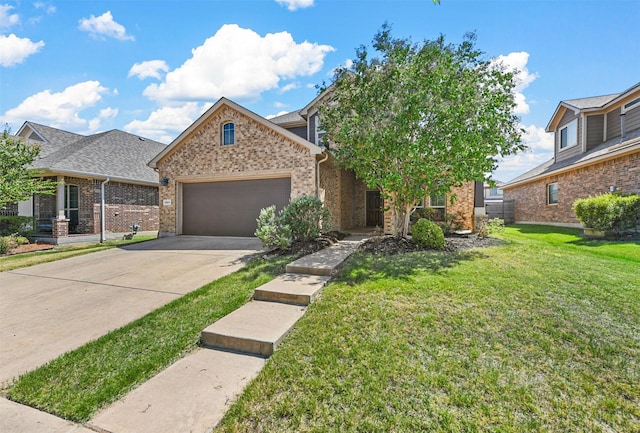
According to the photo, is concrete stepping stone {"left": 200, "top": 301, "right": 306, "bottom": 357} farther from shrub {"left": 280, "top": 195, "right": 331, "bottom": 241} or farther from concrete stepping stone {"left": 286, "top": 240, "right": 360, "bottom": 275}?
shrub {"left": 280, "top": 195, "right": 331, "bottom": 241}

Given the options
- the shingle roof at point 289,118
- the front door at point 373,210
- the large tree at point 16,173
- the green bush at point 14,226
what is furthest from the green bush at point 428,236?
the green bush at point 14,226

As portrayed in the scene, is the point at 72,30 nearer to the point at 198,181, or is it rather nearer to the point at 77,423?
the point at 198,181

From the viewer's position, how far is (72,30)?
7781 millimetres

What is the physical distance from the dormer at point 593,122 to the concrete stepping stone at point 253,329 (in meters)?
15.6

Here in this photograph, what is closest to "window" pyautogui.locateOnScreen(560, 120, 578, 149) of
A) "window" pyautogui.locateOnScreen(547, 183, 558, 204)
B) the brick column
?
"window" pyautogui.locateOnScreen(547, 183, 558, 204)

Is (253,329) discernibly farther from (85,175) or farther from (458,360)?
(85,175)

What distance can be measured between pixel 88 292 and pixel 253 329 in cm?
395

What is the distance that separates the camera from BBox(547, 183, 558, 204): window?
1519 cm

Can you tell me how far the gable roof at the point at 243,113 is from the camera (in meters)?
9.91

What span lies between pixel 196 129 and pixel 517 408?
12480 millimetres

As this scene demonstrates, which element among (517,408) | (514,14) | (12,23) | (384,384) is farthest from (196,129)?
(517,408)

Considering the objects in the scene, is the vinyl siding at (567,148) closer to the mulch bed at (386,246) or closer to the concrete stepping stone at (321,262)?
the mulch bed at (386,246)

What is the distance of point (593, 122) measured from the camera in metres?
13.9

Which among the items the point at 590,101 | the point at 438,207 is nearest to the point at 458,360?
the point at 438,207
